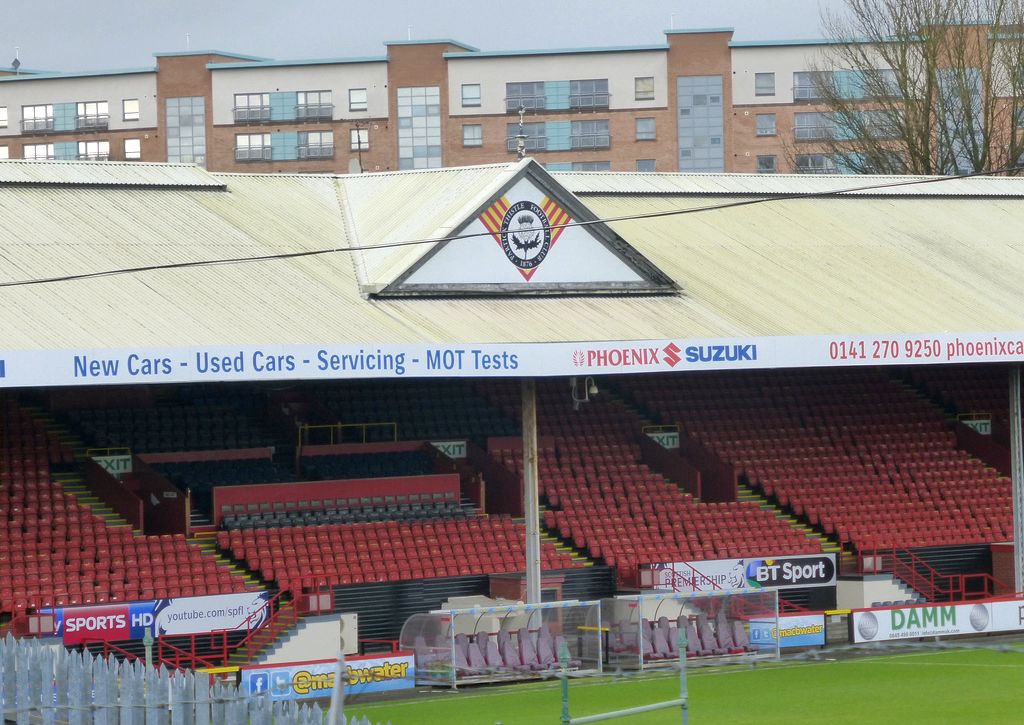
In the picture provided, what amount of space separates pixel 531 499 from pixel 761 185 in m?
14.8

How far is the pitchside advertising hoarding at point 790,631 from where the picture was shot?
97.0 feet

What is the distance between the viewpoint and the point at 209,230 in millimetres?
31625

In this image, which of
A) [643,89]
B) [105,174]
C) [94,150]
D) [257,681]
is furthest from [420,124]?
[257,681]

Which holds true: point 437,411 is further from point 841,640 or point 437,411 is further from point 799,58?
point 799,58

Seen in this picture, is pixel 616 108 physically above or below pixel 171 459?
above

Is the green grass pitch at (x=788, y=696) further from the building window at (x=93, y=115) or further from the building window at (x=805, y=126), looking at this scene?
the building window at (x=93, y=115)

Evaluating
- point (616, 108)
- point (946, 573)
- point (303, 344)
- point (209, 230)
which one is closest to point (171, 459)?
point (209, 230)

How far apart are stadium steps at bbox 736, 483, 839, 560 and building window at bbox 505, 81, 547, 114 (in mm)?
58707

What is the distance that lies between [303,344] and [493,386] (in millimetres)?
12695

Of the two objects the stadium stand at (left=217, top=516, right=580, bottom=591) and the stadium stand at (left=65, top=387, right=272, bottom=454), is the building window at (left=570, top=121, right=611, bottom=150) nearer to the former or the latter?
the stadium stand at (left=65, top=387, right=272, bottom=454)

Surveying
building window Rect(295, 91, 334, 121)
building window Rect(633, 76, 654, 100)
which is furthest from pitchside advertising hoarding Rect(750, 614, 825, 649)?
building window Rect(295, 91, 334, 121)

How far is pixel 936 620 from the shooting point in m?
31.0

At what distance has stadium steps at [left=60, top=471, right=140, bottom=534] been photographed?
30625mm

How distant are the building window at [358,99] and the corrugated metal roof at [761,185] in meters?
54.1
